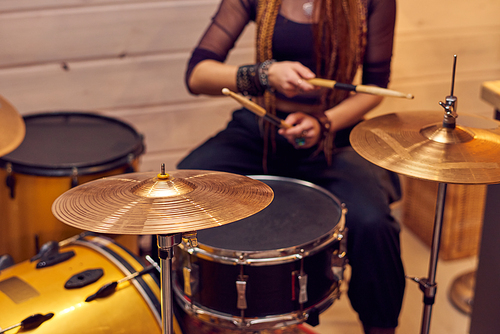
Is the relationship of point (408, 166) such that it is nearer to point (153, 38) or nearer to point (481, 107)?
point (153, 38)

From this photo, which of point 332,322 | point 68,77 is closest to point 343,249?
point 332,322

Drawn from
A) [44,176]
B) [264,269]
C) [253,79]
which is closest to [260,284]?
[264,269]

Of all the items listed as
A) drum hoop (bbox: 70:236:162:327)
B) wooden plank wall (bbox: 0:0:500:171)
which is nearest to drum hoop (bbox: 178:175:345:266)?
drum hoop (bbox: 70:236:162:327)

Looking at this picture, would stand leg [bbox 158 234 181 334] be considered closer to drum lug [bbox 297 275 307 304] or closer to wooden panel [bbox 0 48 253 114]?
drum lug [bbox 297 275 307 304]

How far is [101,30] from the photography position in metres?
1.70

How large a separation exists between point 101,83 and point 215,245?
3.44ft

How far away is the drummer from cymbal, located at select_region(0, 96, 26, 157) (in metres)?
0.42

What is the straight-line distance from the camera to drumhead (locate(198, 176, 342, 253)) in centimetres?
95

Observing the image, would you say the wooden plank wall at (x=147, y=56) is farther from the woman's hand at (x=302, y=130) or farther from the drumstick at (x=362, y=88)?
the drumstick at (x=362, y=88)

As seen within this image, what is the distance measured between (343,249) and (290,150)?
1.26ft

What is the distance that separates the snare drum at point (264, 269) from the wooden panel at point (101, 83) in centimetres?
94

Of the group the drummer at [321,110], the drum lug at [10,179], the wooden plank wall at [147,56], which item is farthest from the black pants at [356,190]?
the wooden plank wall at [147,56]

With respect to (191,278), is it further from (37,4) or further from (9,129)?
(37,4)

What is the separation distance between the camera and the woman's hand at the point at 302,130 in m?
1.14
